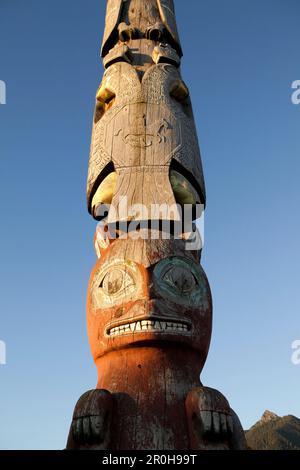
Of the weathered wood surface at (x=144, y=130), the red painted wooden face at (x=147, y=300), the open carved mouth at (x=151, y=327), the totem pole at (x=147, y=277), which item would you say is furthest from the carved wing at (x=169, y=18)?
the open carved mouth at (x=151, y=327)

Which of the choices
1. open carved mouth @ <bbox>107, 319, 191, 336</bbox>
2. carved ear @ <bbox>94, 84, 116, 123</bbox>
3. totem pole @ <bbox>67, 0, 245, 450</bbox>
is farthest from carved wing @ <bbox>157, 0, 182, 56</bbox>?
open carved mouth @ <bbox>107, 319, 191, 336</bbox>

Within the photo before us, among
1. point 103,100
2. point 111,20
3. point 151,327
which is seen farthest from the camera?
point 111,20

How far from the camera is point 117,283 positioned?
4.41m

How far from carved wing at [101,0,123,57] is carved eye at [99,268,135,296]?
4.09 meters

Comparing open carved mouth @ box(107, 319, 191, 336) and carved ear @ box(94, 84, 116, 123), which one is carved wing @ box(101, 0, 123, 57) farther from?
open carved mouth @ box(107, 319, 191, 336)

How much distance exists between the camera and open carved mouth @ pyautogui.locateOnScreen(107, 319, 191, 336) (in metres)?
4.09

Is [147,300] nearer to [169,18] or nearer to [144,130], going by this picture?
[144,130]

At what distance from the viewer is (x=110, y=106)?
639 cm

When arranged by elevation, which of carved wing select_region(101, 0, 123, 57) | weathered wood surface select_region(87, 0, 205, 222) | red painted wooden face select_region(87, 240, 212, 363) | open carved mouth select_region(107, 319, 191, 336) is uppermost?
carved wing select_region(101, 0, 123, 57)

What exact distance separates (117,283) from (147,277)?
0.93 ft

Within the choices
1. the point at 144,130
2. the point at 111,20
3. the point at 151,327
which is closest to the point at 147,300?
the point at 151,327

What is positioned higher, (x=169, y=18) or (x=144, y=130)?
(x=169, y=18)
